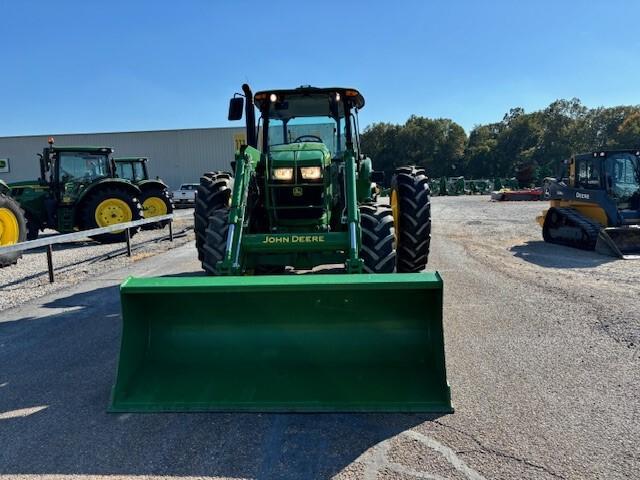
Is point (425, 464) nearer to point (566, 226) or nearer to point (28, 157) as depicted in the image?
point (566, 226)

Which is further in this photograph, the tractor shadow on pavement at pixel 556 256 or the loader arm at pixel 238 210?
the tractor shadow on pavement at pixel 556 256

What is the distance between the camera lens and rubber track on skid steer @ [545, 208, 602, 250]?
1014cm

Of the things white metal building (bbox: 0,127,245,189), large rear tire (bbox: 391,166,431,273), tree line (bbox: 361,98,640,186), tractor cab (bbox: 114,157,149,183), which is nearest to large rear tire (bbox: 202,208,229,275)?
large rear tire (bbox: 391,166,431,273)

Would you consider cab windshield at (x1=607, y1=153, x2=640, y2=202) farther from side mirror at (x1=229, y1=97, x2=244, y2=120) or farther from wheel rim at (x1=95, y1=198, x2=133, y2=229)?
wheel rim at (x1=95, y1=198, x2=133, y2=229)

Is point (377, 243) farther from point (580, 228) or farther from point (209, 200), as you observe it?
point (580, 228)

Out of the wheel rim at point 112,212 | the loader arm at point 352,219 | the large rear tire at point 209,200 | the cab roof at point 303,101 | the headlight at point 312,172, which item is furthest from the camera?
the wheel rim at point 112,212

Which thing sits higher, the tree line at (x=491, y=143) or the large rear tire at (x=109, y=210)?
the tree line at (x=491, y=143)

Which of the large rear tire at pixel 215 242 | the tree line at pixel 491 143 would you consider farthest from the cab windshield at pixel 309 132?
the tree line at pixel 491 143

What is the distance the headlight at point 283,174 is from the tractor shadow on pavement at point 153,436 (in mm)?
2758

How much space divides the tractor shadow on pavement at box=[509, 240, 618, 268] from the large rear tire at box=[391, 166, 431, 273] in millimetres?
3409

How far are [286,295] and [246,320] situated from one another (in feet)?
1.28

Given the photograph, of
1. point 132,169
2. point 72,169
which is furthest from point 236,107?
point 132,169

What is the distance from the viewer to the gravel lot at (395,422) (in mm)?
2641

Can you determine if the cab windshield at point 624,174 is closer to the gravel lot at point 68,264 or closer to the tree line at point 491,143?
the gravel lot at point 68,264
